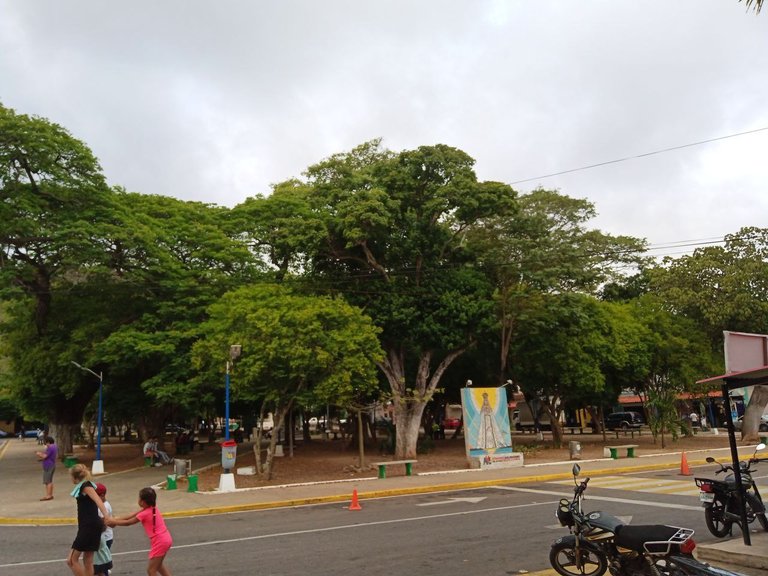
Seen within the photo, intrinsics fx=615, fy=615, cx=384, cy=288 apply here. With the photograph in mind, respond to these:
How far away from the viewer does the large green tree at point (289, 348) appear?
21.0m

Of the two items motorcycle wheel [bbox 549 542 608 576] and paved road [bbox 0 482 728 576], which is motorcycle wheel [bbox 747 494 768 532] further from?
motorcycle wheel [bbox 549 542 608 576]

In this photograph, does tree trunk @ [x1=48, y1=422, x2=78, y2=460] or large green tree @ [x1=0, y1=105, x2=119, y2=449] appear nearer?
large green tree @ [x1=0, y1=105, x2=119, y2=449]

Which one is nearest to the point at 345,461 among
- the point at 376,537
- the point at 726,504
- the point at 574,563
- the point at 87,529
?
the point at 376,537

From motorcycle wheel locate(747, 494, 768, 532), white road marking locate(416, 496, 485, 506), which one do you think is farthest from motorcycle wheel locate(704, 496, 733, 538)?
white road marking locate(416, 496, 485, 506)

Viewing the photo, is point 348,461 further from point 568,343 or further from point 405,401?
point 568,343

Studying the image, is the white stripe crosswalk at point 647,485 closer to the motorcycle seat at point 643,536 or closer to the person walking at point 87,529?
the motorcycle seat at point 643,536

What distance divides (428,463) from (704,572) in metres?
22.5

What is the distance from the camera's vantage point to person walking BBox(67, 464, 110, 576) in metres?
7.27

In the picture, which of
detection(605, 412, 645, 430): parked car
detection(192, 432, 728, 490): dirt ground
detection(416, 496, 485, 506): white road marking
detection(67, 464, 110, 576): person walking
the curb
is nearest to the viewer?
detection(67, 464, 110, 576): person walking

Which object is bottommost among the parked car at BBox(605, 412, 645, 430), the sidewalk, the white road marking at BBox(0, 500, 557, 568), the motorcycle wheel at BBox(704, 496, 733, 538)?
the parked car at BBox(605, 412, 645, 430)

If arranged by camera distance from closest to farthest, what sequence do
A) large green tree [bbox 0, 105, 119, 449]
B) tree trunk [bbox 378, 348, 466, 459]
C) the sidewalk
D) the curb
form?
the curb, the sidewalk, large green tree [bbox 0, 105, 119, 449], tree trunk [bbox 378, 348, 466, 459]

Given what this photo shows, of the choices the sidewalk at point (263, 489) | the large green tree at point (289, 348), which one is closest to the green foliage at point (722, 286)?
the sidewalk at point (263, 489)

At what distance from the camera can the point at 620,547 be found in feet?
24.5

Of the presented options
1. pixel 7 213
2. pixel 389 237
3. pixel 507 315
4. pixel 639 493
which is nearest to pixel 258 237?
pixel 389 237
